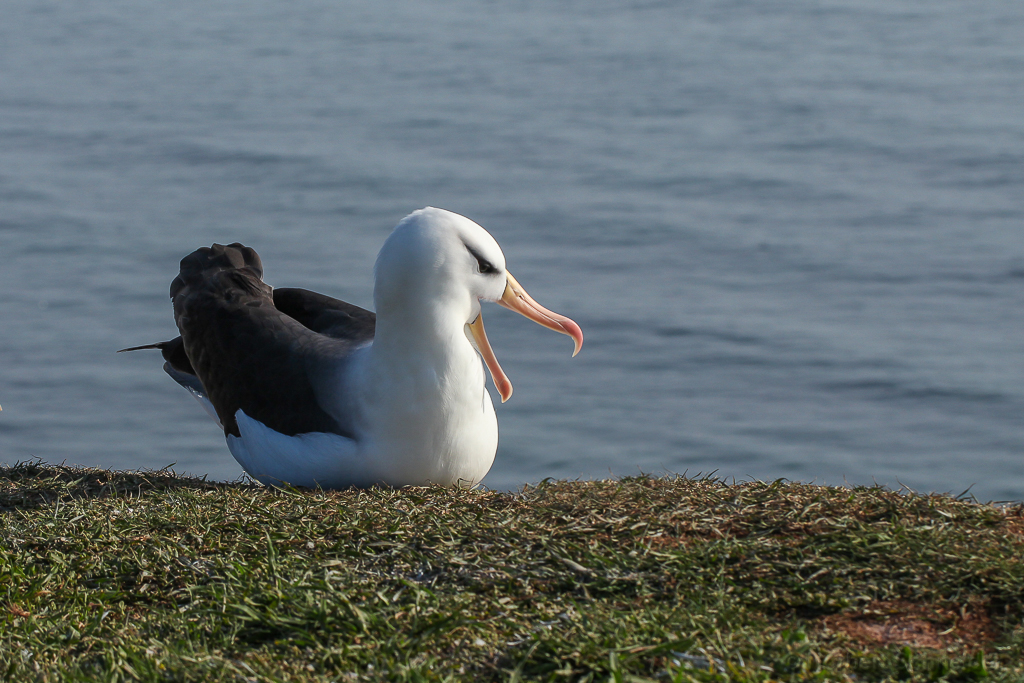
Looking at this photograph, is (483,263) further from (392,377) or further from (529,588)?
(529,588)

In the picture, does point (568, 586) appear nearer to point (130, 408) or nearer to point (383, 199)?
point (130, 408)

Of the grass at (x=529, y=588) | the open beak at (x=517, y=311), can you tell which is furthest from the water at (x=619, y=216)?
the grass at (x=529, y=588)

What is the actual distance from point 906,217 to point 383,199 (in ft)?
18.5

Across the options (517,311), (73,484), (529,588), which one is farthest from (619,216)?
(529,588)

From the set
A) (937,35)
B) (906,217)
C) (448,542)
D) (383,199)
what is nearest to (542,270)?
(383,199)

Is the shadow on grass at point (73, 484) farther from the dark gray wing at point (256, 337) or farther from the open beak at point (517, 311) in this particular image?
the open beak at point (517, 311)

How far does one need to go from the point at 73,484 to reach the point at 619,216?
8.74 meters

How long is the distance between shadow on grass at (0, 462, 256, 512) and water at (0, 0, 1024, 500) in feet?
11.5

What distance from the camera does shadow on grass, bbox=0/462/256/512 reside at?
5395 millimetres

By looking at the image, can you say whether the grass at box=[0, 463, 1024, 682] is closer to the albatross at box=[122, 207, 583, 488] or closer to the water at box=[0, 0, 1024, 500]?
the albatross at box=[122, 207, 583, 488]

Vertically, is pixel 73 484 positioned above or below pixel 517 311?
below

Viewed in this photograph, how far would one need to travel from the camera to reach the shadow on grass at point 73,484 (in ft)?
17.7

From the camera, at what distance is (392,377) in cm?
583

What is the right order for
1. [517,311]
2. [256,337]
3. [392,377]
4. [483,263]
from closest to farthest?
[392,377], [483,263], [517,311], [256,337]
